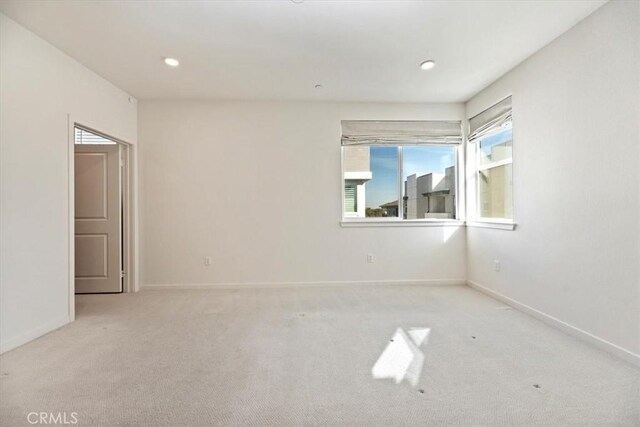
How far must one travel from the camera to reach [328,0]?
2279 millimetres

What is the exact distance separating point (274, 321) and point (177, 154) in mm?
2650

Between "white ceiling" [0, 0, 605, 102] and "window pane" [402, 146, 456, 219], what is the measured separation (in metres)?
0.98

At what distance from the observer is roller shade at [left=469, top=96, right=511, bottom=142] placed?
355 centimetres

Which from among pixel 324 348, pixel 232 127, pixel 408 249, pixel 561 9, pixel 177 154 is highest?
pixel 561 9

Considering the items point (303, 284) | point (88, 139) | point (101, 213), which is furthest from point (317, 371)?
point (88, 139)

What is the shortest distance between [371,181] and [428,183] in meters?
0.82

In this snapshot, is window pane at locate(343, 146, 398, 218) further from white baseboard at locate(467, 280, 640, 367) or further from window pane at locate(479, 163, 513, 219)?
white baseboard at locate(467, 280, 640, 367)

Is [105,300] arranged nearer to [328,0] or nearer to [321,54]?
[321,54]

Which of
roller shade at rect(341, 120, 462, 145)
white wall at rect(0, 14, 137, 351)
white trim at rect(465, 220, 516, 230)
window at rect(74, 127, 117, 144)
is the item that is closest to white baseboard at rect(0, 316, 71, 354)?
white wall at rect(0, 14, 137, 351)

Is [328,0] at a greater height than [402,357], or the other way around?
[328,0]

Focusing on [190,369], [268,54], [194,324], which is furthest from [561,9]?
[194,324]

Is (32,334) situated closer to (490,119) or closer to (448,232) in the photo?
(448,232)

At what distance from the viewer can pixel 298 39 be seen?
Answer: 2793mm

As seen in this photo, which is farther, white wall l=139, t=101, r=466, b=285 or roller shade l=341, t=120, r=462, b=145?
roller shade l=341, t=120, r=462, b=145
